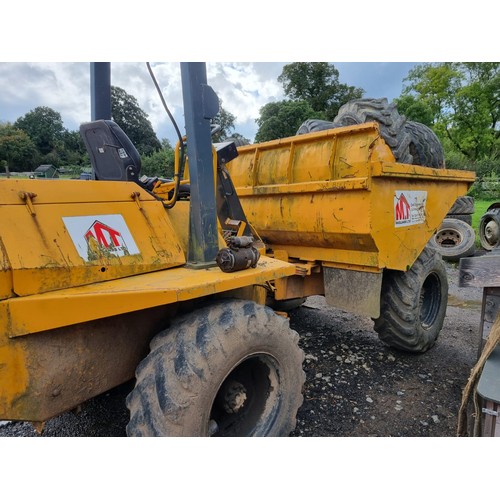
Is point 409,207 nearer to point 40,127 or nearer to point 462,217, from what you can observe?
point 462,217

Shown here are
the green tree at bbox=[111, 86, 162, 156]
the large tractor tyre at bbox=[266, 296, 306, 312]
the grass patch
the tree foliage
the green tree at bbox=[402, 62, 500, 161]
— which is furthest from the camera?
the green tree at bbox=[402, 62, 500, 161]

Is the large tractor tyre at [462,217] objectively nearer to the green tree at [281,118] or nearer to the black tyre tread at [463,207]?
the black tyre tread at [463,207]

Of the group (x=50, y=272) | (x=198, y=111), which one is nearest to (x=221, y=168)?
(x=198, y=111)

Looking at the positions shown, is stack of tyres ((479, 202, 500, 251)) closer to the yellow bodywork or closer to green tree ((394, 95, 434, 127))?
the yellow bodywork

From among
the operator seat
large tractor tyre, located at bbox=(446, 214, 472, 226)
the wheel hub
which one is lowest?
the wheel hub

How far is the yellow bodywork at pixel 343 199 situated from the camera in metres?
3.01

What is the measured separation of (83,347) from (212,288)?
0.63m

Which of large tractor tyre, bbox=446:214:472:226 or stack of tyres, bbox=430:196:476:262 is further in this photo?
large tractor tyre, bbox=446:214:472:226

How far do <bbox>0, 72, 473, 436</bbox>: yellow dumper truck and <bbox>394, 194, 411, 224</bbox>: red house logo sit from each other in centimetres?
2

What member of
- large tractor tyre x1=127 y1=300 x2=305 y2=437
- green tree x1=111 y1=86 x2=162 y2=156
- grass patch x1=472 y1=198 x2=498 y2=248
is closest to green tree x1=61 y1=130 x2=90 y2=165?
green tree x1=111 y1=86 x2=162 y2=156

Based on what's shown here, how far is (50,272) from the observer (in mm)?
1518

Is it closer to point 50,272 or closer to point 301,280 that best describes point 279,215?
point 301,280

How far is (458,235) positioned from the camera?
830 centimetres

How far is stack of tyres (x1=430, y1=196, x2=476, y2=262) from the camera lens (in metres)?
7.98
